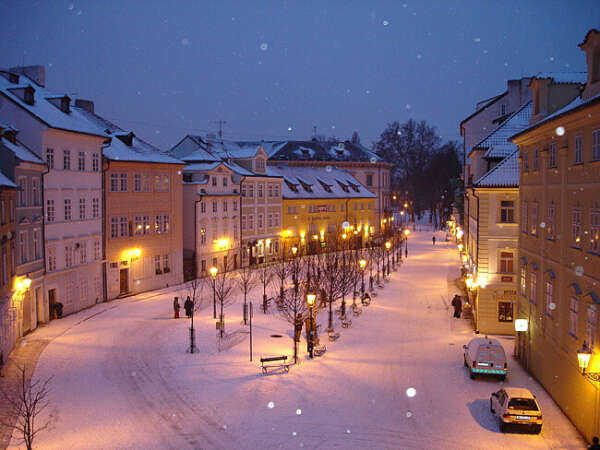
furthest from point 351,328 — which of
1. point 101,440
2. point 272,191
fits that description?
point 272,191

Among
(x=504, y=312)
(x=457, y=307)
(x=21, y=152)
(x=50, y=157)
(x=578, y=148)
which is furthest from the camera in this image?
(x=457, y=307)

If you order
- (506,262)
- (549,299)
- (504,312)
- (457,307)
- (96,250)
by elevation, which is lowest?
(457,307)

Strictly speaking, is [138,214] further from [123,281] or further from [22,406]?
[22,406]

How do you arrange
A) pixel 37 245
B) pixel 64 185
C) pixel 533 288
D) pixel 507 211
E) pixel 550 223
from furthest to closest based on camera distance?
pixel 64 185 < pixel 507 211 < pixel 37 245 < pixel 533 288 < pixel 550 223

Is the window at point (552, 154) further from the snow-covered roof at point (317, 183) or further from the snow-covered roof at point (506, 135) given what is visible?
the snow-covered roof at point (317, 183)

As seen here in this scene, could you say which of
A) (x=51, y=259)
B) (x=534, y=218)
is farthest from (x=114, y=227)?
(x=534, y=218)

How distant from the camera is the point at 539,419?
1712 cm

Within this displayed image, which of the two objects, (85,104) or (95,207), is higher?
(85,104)

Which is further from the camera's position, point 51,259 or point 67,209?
point 67,209

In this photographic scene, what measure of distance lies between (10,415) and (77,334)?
36.9 ft

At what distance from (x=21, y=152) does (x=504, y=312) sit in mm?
24595

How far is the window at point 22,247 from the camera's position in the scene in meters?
28.6

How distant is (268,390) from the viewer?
68.4 feet

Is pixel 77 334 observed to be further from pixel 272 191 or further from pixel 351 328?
pixel 272 191
